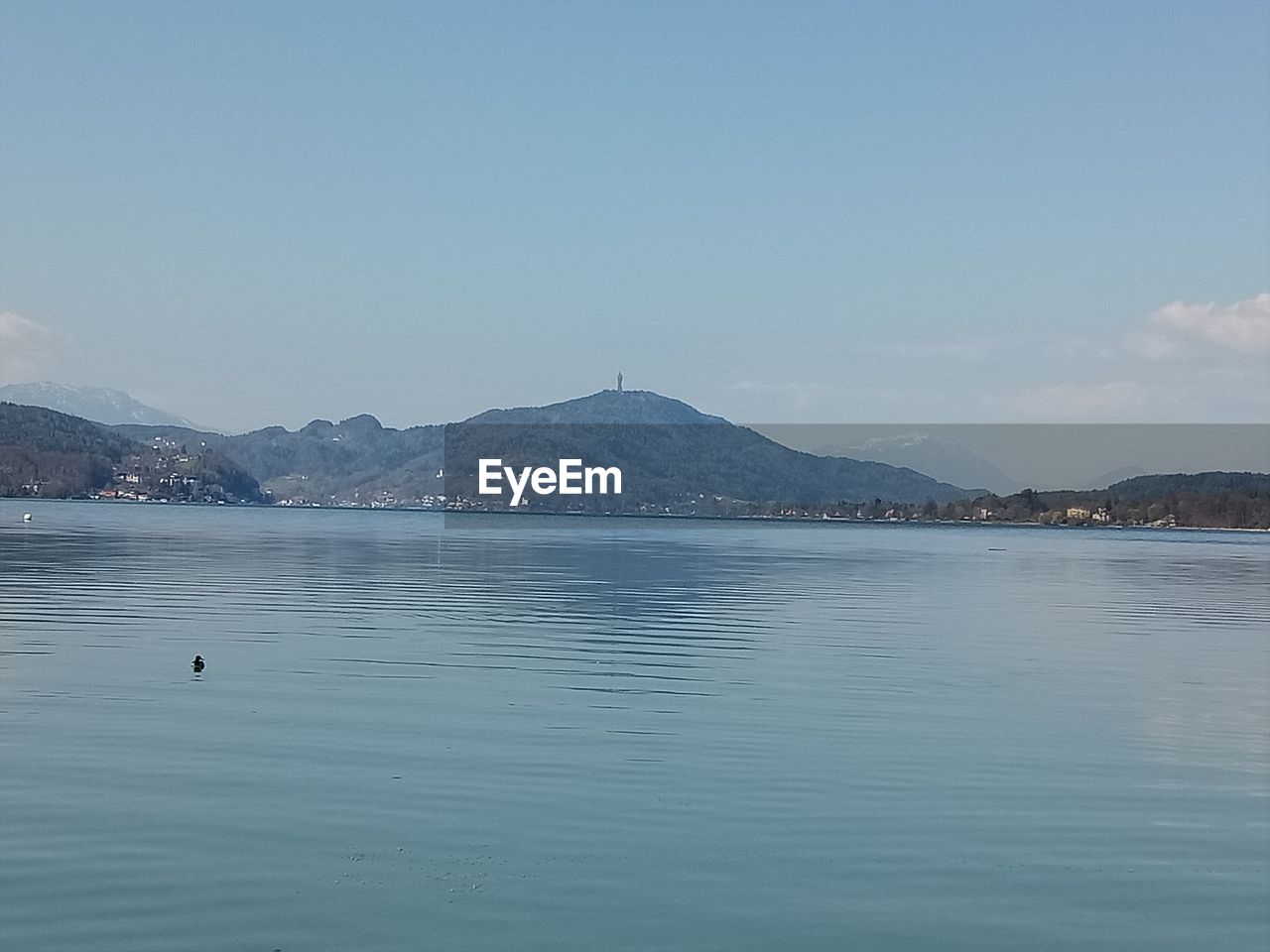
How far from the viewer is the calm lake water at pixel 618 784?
11.7m

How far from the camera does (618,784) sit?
665 inches

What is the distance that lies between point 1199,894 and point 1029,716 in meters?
11.1

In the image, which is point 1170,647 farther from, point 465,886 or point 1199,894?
point 465,886

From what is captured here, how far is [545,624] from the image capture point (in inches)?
1529

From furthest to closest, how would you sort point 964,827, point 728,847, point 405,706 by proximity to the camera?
point 405,706, point 964,827, point 728,847

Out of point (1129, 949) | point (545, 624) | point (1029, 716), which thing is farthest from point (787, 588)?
point (1129, 949)

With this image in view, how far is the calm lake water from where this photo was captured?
11.7m

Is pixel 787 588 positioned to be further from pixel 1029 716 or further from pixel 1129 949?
pixel 1129 949

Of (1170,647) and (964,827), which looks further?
(1170,647)

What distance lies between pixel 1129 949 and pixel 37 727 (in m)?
14.9

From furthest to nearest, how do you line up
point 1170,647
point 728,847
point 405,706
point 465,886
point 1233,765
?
point 1170,647
point 405,706
point 1233,765
point 728,847
point 465,886

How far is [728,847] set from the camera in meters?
13.9

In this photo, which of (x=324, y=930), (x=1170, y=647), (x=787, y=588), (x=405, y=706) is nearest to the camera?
(x=324, y=930)

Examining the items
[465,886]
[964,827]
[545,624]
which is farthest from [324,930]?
[545,624]
